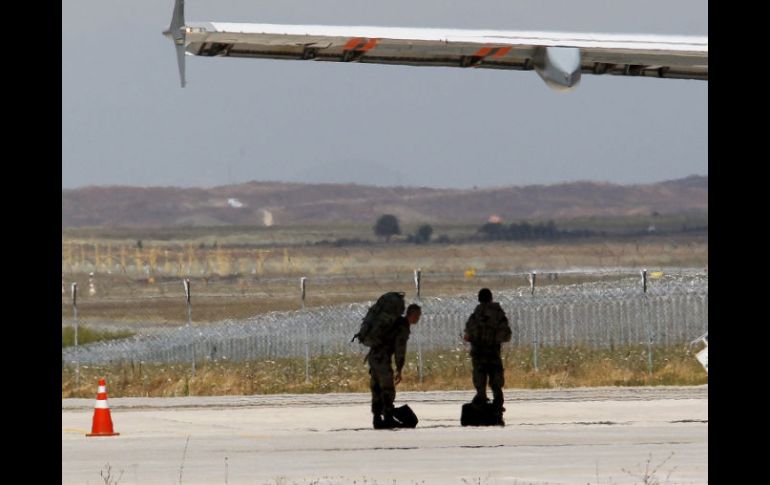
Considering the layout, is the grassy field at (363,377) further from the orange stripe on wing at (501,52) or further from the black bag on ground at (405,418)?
the orange stripe on wing at (501,52)

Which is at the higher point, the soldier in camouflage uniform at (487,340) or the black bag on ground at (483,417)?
the soldier in camouflage uniform at (487,340)

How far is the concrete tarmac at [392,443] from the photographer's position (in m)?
13.8

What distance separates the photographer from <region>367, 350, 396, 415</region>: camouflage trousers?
1809cm

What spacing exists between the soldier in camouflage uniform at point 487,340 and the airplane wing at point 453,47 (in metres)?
2.59

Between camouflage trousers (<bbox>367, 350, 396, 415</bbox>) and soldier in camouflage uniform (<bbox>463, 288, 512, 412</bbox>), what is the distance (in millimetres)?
952

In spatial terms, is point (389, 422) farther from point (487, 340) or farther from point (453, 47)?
point (453, 47)

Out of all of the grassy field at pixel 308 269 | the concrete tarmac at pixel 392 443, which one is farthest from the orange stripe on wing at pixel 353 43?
the grassy field at pixel 308 269

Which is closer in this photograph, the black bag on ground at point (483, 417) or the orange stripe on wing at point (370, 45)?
the orange stripe on wing at point (370, 45)

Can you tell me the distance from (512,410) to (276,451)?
218 inches

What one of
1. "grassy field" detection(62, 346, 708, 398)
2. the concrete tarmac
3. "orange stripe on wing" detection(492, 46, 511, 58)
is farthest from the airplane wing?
"grassy field" detection(62, 346, 708, 398)

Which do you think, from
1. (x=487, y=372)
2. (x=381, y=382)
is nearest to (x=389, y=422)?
(x=381, y=382)

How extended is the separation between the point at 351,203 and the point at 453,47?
12013 centimetres

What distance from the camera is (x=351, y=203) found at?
13700 cm
